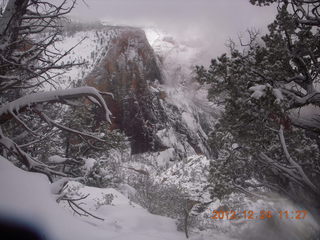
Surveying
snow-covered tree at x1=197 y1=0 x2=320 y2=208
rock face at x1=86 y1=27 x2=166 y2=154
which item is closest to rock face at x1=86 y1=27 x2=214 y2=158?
rock face at x1=86 y1=27 x2=166 y2=154

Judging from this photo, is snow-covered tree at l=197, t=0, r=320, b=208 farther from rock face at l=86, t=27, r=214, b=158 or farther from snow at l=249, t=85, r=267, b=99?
rock face at l=86, t=27, r=214, b=158

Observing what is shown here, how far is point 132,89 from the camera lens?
45.8 meters

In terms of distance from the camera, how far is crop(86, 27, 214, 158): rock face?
1687 inches

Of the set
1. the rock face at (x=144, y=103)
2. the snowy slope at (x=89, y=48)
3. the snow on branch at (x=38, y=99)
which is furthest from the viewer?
the snowy slope at (x=89, y=48)

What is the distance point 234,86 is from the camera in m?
6.92

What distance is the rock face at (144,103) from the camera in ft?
141

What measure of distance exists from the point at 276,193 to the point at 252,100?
6978mm

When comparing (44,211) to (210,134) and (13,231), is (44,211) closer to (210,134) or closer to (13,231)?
(13,231)

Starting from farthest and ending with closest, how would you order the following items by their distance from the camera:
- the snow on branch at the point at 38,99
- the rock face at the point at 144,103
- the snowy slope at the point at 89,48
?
the snowy slope at the point at 89,48 → the rock face at the point at 144,103 → the snow on branch at the point at 38,99

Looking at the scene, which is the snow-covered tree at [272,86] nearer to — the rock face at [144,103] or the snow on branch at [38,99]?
the snow on branch at [38,99]

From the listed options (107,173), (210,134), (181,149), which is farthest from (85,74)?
(210,134)
